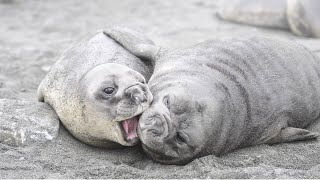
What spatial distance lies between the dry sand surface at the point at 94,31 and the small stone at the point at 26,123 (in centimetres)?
6

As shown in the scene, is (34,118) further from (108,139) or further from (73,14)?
(73,14)

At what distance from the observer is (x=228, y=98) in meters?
3.74

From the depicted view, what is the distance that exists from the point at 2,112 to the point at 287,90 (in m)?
1.86

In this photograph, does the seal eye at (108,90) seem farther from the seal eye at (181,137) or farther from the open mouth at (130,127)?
the seal eye at (181,137)

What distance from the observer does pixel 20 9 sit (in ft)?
27.4

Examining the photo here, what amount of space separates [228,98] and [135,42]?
1.30m

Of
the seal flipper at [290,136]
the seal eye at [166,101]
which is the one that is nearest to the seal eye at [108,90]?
the seal eye at [166,101]

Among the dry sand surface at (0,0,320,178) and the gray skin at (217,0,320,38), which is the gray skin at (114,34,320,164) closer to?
the dry sand surface at (0,0,320,178)

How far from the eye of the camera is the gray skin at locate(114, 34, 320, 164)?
354 centimetres

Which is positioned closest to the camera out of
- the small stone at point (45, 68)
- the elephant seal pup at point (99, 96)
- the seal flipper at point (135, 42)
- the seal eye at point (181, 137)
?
the seal eye at point (181, 137)

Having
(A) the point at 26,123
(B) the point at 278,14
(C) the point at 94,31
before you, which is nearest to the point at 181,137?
(A) the point at 26,123

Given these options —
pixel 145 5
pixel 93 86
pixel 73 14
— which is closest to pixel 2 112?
pixel 93 86

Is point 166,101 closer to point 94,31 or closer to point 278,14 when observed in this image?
point 94,31

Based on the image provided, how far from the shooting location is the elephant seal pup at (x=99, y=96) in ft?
12.1
